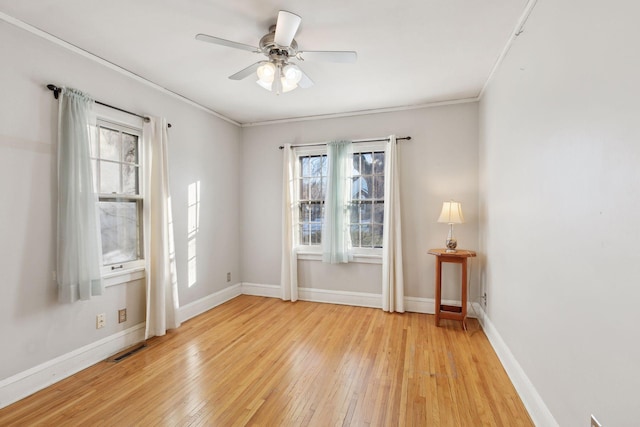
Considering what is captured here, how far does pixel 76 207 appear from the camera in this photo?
2383 mm

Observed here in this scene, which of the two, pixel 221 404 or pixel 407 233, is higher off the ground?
pixel 407 233

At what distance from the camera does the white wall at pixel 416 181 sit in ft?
12.2

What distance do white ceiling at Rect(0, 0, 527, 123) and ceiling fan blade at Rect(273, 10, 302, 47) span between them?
16 centimetres

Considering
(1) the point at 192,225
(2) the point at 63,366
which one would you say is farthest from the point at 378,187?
(2) the point at 63,366

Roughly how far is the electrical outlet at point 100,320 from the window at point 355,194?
2.46 meters

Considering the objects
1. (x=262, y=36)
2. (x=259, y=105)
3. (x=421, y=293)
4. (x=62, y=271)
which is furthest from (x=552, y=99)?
(x=62, y=271)

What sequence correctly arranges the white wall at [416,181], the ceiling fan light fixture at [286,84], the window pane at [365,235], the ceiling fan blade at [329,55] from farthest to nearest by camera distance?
the window pane at [365,235] → the white wall at [416,181] → the ceiling fan light fixture at [286,84] → the ceiling fan blade at [329,55]

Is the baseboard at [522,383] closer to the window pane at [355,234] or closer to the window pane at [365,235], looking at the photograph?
the window pane at [365,235]

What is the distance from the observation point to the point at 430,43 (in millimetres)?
2428

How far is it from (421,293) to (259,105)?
3.20 m

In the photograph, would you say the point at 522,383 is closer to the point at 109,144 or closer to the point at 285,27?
the point at 285,27

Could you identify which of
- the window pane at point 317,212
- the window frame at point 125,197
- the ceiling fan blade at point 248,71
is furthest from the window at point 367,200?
the window frame at point 125,197

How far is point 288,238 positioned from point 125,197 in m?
2.08

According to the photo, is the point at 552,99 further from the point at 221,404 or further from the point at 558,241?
the point at 221,404
